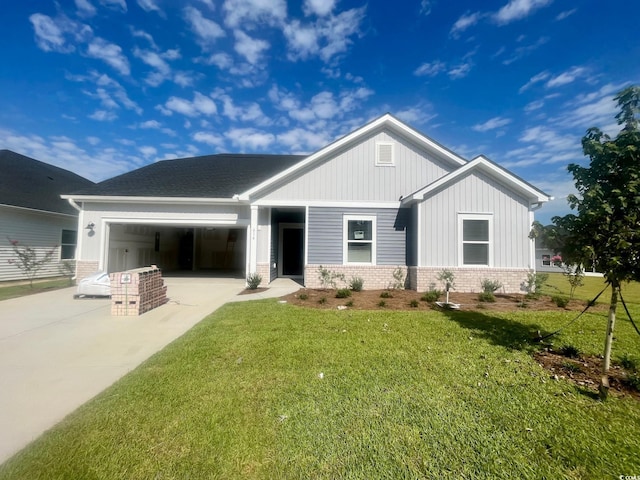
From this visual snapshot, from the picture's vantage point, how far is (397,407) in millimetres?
3096

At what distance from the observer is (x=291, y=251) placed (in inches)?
565

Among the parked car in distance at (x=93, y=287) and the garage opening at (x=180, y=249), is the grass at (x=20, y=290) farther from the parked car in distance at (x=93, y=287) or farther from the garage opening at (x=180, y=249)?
the parked car in distance at (x=93, y=287)

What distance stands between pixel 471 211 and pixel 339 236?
473cm

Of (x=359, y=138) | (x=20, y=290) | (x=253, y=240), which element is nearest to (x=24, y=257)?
(x=20, y=290)

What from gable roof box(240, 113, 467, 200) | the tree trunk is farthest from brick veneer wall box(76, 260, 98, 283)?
the tree trunk

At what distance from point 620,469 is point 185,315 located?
7.57 meters

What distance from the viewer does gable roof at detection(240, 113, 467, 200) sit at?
11039 mm

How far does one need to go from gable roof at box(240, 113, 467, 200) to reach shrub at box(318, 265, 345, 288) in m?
3.84

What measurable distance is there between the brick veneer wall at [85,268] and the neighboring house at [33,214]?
11.0 ft

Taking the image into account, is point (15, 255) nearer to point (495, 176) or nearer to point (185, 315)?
point (185, 315)

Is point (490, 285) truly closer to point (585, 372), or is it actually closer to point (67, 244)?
point (585, 372)

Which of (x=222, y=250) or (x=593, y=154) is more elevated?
(x=593, y=154)

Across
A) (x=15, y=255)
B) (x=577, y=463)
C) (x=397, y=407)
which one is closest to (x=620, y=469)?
(x=577, y=463)

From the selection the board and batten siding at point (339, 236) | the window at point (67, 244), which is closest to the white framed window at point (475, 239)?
the board and batten siding at point (339, 236)
